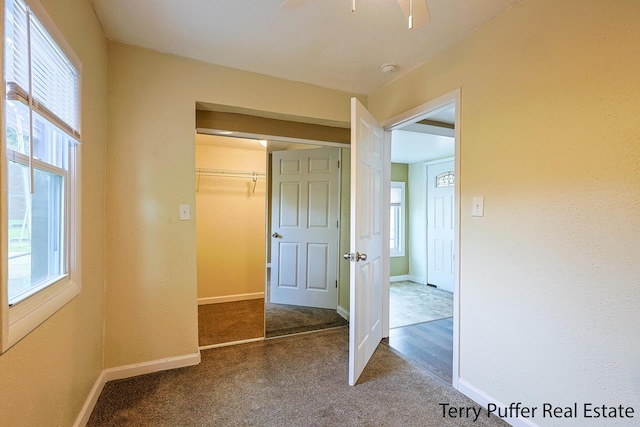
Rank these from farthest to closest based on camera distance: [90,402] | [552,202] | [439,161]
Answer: [439,161] → [90,402] → [552,202]

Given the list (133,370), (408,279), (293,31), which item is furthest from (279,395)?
(408,279)

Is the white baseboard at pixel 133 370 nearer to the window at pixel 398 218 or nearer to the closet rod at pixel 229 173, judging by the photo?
the closet rod at pixel 229 173

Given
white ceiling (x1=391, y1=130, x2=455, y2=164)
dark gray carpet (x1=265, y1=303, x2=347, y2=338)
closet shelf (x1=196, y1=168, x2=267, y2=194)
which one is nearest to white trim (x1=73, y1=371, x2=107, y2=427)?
dark gray carpet (x1=265, y1=303, x2=347, y2=338)

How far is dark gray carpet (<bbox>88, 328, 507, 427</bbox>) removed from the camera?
1.67 meters

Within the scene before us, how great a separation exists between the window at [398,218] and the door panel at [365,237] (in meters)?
2.95

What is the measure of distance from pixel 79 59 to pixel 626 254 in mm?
2715

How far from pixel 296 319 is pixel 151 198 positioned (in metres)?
1.86

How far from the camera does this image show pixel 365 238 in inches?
85.8

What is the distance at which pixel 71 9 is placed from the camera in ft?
4.58

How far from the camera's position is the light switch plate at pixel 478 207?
1808mm

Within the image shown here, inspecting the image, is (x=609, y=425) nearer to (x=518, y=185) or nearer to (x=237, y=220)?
(x=518, y=185)

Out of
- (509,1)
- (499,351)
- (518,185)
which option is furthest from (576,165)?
(499,351)

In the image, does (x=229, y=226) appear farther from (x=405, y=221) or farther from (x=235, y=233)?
(x=405, y=221)

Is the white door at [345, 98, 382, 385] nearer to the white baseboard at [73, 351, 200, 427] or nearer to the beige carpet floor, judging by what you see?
the beige carpet floor
